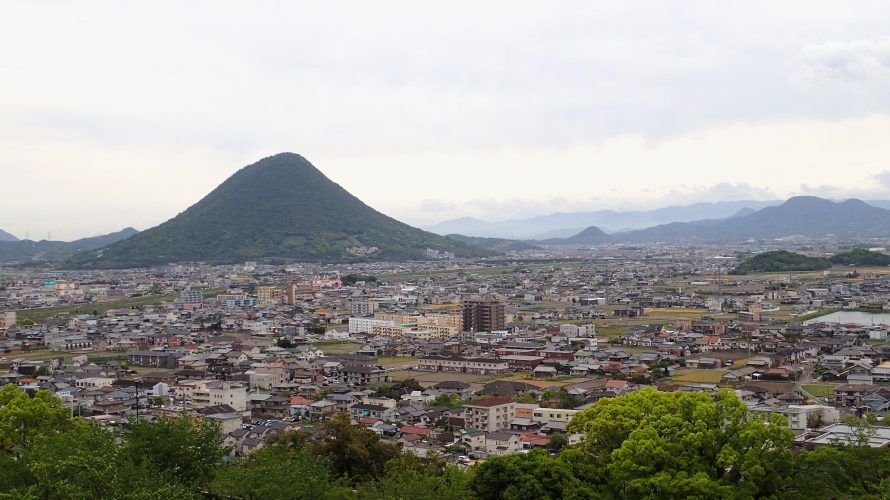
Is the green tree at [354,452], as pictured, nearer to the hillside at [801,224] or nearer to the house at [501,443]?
the house at [501,443]

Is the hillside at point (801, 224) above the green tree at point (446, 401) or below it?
above

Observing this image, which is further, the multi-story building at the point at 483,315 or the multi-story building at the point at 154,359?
the multi-story building at the point at 483,315

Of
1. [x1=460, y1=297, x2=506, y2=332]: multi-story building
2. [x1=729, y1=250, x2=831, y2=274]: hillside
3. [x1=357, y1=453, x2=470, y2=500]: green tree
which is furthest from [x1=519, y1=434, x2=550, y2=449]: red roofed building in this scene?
[x1=729, y1=250, x2=831, y2=274]: hillside

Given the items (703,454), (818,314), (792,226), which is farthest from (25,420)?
(792,226)

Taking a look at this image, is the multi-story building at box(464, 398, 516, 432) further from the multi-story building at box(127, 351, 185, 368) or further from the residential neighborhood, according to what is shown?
the multi-story building at box(127, 351, 185, 368)

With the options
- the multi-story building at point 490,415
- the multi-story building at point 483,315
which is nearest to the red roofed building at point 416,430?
the multi-story building at point 490,415

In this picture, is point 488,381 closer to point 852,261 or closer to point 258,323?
point 258,323
